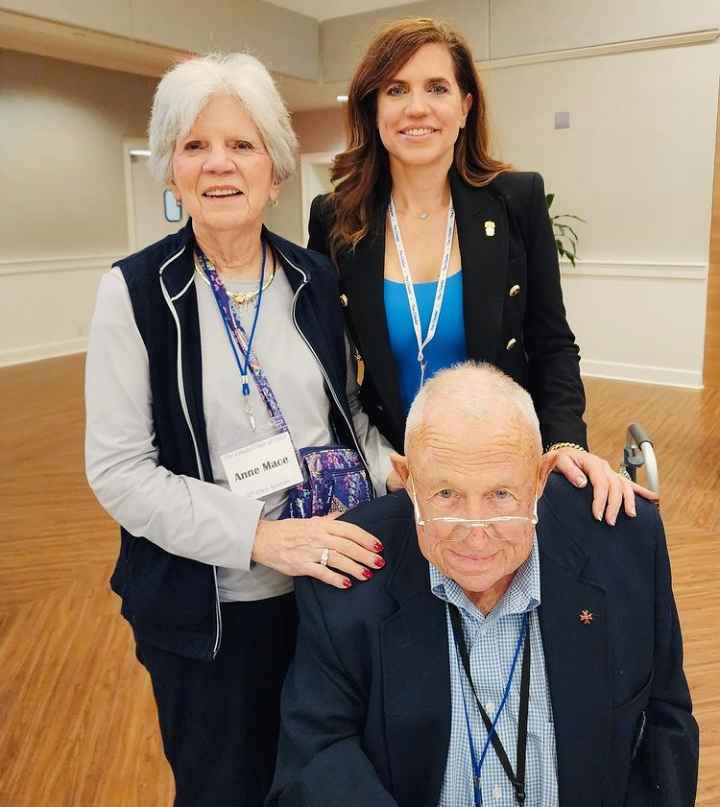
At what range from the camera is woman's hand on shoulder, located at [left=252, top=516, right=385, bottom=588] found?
1354 mm

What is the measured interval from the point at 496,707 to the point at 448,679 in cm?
9

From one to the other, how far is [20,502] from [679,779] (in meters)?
4.58

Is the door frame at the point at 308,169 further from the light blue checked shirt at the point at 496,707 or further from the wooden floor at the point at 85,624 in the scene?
the light blue checked shirt at the point at 496,707

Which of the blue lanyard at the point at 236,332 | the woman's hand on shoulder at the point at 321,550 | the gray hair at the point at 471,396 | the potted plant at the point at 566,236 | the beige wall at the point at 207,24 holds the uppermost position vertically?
the beige wall at the point at 207,24

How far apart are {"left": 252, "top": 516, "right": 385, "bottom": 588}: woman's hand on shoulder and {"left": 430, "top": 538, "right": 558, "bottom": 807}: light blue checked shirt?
0.12 m

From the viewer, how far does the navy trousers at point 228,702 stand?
1577 mm

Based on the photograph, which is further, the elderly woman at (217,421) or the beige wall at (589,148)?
the beige wall at (589,148)

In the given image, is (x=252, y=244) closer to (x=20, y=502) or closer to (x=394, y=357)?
(x=394, y=357)

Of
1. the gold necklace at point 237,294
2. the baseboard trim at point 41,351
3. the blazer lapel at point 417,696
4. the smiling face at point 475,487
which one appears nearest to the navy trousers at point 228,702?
the blazer lapel at point 417,696

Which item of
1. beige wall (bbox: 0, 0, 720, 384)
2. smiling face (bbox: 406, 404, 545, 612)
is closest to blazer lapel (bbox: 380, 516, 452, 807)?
smiling face (bbox: 406, 404, 545, 612)

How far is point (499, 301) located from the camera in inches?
72.0

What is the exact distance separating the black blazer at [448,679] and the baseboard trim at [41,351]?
925cm

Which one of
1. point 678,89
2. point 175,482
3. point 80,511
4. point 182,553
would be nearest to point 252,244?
point 175,482

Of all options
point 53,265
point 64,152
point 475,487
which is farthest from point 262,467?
point 64,152
